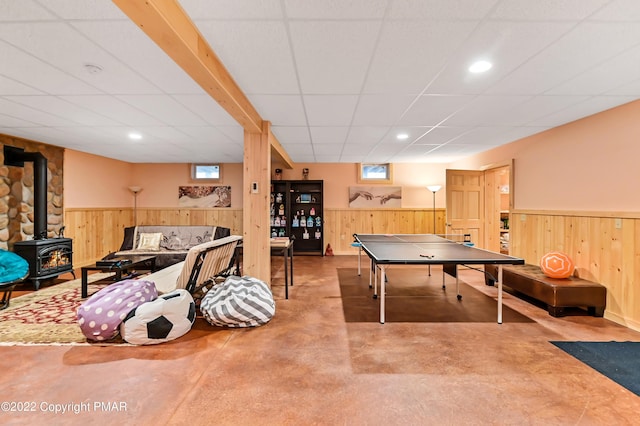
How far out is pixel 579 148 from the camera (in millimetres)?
3615

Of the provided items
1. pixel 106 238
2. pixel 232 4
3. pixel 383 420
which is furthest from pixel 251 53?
pixel 106 238

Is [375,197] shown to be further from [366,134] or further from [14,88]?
[14,88]

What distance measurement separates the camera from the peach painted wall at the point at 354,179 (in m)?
7.45

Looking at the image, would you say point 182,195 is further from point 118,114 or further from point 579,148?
point 579,148

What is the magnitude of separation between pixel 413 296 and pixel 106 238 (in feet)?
22.6

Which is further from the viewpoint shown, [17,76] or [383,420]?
[17,76]

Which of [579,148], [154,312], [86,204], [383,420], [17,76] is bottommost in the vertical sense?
[383,420]

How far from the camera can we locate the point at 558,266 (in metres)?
3.43

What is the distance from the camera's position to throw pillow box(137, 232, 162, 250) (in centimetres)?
556

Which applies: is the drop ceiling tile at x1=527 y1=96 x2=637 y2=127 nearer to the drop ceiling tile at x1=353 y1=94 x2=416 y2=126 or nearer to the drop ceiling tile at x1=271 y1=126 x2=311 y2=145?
the drop ceiling tile at x1=353 y1=94 x2=416 y2=126

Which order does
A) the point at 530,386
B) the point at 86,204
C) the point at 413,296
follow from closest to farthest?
the point at 530,386
the point at 413,296
the point at 86,204

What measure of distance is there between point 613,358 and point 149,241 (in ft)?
22.1

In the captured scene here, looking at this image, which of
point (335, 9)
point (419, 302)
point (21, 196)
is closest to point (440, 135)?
point (419, 302)

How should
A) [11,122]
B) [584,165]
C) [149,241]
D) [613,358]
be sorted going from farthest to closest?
1. [149,241]
2. [11,122]
3. [584,165]
4. [613,358]
